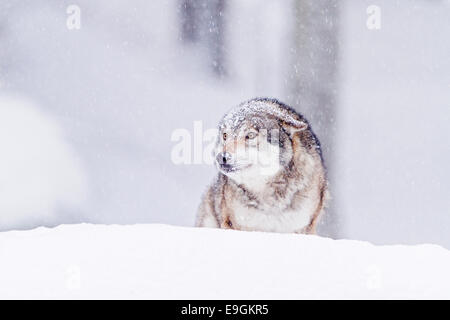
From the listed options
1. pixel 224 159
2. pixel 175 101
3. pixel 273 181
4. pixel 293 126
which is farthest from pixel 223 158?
pixel 175 101

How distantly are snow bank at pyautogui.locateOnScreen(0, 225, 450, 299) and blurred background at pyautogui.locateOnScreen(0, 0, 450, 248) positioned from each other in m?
4.57

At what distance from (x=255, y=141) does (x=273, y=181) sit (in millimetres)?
418

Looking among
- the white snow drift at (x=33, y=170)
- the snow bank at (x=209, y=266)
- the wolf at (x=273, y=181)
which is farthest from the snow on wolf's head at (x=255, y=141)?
the white snow drift at (x=33, y=170)

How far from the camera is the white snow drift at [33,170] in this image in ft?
28.2

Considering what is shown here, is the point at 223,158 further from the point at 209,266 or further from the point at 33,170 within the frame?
the point at 33,170

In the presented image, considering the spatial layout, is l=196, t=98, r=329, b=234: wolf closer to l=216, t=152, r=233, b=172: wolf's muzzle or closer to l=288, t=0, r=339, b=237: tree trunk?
l=216, t=152, r=233, b=172: wolf's muzzle

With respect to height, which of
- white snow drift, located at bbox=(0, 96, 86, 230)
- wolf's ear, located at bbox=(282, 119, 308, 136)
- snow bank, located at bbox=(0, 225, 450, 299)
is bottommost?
white snow drift, located at bbox=(0, 96, 86, 230)

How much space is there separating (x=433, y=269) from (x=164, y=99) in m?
7.47

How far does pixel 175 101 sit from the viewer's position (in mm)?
9680

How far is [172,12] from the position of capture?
33.5ft

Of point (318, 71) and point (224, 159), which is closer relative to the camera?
point (224, 159)

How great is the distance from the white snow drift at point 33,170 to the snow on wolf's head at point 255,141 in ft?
16.1

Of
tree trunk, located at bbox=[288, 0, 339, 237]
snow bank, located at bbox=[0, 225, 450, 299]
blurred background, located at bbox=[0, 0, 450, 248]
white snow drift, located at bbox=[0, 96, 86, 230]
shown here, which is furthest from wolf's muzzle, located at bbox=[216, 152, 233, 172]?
white snow drift, located at bbox=[0, 96, 86, 230]

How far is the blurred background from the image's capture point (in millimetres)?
8398
